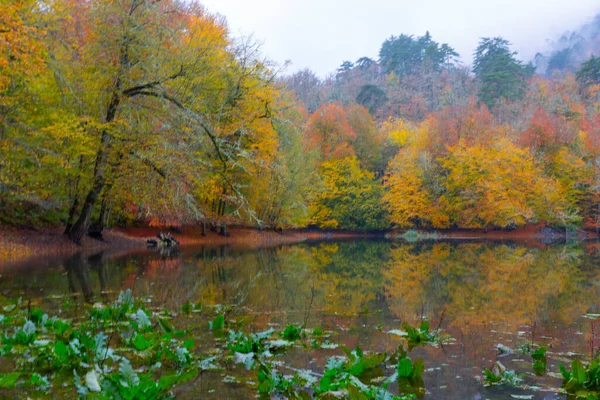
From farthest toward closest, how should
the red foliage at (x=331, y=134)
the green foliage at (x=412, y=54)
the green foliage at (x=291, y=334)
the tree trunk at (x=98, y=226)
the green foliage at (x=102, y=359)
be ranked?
the green foliage at (x=412, y=54) < the red foliage at (x=331, y=134) < the tree trunk at (x=98, y=226) < the green foliage at (x=291, y=334) < the green foliage at (x=102, y=359)

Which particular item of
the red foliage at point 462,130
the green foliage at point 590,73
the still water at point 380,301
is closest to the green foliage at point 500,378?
the still water at point 380,301

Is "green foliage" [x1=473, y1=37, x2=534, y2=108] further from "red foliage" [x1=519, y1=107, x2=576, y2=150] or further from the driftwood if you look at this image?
the driftwood

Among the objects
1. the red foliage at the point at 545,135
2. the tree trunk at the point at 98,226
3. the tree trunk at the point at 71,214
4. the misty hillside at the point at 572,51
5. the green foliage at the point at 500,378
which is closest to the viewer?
the green foliage at the point at 500,378

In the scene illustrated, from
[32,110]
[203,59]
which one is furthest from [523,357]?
[32,110]

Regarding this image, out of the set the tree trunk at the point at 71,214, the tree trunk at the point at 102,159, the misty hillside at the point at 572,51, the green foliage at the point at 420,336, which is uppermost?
the misty hillside at the point at 572,51

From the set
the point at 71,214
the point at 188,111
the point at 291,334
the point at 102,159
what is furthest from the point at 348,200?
the point at 291,334

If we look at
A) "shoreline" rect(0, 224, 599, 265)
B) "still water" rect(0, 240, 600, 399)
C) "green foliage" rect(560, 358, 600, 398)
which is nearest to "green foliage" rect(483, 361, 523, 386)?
"still water" rect(0, 240, 600, 399)

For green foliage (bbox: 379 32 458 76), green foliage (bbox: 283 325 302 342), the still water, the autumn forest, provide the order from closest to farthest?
the still water
green foliage (bbox: 283 325 302 342)
the autumn forest
green foliage (bbox: 379 32 458 76)

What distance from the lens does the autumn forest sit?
15672 mm

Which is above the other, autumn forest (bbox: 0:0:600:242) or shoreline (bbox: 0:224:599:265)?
autumn forest (bbox: 0:0:600:242)

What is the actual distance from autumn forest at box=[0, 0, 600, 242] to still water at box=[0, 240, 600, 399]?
11.1ft

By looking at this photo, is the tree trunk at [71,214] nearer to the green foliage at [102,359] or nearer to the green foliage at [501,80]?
the green foliage at [102,359]

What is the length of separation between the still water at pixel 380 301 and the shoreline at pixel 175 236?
2544mm

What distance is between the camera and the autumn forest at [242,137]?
15672 mm
